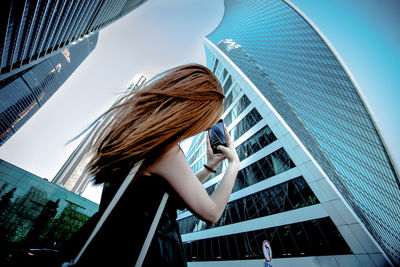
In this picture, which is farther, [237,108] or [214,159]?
[237,108]

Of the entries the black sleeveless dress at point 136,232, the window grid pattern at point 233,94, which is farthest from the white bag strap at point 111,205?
the window grid pattern at point 233,94

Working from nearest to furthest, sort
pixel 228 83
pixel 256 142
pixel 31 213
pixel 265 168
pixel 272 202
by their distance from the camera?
pixel 272 202 < pixel 265 168 < pixel 256 142 < pixel 31 213 < pixel 228 83

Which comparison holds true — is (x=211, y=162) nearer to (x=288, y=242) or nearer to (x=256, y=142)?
(x=288, y=242)

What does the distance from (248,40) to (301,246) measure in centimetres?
4368

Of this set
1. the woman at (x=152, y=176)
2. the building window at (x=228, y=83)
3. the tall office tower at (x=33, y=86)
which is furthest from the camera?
the tall office tower at (x=33, y=86)

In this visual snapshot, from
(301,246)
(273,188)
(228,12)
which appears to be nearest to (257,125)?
(273,188)

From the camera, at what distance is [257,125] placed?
15523 mm

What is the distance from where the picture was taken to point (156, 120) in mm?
848

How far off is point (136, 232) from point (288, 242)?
13.1 m

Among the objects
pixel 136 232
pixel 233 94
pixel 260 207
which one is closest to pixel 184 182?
pixel 136 232

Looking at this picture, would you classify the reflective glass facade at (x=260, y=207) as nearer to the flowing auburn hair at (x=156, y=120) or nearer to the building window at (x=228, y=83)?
the building window at (x=228, y=83)

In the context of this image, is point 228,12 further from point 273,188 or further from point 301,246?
point 301,246

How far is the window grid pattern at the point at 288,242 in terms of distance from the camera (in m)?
8.90

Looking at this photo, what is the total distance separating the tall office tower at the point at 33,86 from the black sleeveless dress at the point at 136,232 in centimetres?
6212
